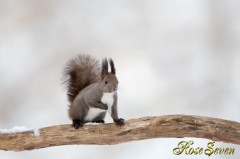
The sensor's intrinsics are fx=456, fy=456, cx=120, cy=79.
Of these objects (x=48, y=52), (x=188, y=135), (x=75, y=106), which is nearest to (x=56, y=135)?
(x=75, y=106)

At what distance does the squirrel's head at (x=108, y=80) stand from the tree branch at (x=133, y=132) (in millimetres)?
242

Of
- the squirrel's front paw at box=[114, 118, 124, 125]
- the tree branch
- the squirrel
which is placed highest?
the squirrel

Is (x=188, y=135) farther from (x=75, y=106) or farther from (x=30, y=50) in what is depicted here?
(x=30, y=50)

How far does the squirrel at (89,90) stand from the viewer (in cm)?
305

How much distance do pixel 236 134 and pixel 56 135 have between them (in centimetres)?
118

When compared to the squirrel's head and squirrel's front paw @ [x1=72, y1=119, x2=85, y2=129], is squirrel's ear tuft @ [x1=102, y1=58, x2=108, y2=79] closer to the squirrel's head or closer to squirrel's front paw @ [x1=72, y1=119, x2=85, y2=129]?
the squirrel's head

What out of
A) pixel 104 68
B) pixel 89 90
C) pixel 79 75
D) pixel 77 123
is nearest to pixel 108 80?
pixel 104 68

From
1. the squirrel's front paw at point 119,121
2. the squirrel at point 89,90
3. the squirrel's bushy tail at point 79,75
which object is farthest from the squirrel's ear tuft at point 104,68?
the squirrel's bushy tail at point 79,75

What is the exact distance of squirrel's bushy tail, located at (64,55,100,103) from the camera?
349 centimetres

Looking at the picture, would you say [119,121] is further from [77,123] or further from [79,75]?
[79,75]

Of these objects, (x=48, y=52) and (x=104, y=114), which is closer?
(x=104, y=114)

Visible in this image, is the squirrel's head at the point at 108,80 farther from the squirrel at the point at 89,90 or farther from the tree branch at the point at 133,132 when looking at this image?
the tree branch at the point at 133,132

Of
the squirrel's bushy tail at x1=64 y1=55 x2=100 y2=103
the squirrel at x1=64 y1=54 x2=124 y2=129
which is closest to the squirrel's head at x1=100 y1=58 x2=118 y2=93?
the squirrel at x1=64 y1=54 x2=124 y2=129

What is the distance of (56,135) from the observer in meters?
3.08
